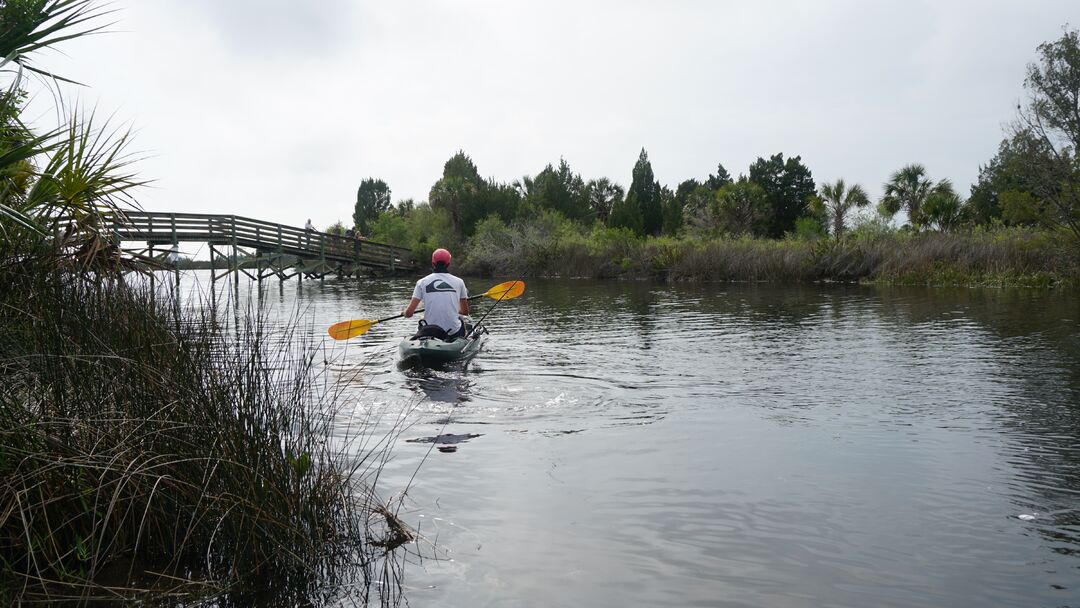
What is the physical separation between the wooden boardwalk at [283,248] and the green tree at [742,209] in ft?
70.9

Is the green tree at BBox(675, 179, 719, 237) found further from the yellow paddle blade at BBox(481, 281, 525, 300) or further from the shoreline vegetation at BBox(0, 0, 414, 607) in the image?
the shoreline vegetation at BBox(0, 0, 414, 607)

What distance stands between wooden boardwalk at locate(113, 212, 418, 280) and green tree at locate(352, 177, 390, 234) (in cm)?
4590

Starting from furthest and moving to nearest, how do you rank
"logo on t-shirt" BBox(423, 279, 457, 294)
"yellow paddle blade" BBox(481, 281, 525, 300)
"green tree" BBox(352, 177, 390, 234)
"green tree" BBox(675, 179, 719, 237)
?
"green tree" BBox(352, 177, 390, 234) → "green tree" BBox(675, 179, 719, 237) → "yellow paddle blade" BBox(481, 281, 525, 300) → "logo on t-shirt" BBox(423, 279, 457, 294)

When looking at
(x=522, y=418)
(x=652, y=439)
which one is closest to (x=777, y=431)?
(x=652, y=439)

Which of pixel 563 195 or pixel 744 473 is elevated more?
pixel 563 195

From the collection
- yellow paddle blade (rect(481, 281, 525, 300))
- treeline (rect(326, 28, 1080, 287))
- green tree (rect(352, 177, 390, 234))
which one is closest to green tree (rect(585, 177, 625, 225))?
treeline (rect(326, 28, 1080, 287))

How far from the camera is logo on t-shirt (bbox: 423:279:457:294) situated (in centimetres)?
1217

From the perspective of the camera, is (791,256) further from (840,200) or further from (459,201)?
(459,201)

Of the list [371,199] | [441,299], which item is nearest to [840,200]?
[441,299]

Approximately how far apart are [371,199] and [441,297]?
311 feet

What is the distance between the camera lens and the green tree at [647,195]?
64.4 meters

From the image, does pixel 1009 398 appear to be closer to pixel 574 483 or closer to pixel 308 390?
pixel 574 483

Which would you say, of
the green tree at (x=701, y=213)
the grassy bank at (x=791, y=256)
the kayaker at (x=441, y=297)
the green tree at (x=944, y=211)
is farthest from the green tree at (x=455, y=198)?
the kayaker at (x=441, y=297)

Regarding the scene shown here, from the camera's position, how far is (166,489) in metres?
4.48
